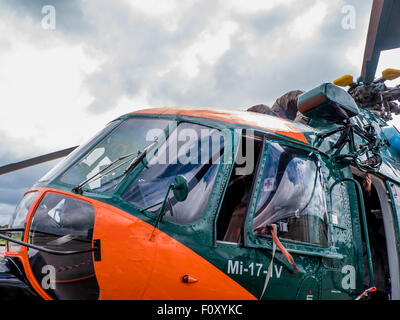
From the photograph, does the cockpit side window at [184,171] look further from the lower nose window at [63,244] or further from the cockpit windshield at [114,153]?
the lower nose window at [63,244]

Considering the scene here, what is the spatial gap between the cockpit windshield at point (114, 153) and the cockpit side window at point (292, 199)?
943mm

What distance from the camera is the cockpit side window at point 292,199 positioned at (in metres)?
2.71

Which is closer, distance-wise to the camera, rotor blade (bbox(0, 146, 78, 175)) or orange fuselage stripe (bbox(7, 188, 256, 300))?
orange fuselage stripe (bbox(7, 188, 256, 300))

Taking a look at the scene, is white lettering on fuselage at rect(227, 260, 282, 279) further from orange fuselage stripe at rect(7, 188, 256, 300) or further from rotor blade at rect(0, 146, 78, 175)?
rotor blade at rect(0, 146, 78, 175)

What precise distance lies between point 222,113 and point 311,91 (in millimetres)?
848

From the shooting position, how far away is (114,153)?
2.90m

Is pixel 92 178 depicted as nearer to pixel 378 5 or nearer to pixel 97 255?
pixel 97 255

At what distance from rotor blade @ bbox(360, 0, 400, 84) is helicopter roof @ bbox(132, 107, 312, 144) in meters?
1.89

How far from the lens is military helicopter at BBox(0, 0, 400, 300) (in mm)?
2279

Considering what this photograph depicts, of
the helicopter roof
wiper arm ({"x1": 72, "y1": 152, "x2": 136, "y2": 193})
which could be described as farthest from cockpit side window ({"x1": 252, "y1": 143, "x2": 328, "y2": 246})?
wiper arm ({"x1": 72, "y1": 152, "x2": 136, "y2": 193})

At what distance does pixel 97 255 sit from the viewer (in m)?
2.29

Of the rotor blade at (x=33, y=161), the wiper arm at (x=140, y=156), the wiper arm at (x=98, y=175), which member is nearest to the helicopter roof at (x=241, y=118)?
the wiper arm at (x=140, y=156)

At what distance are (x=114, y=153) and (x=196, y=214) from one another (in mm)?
916
